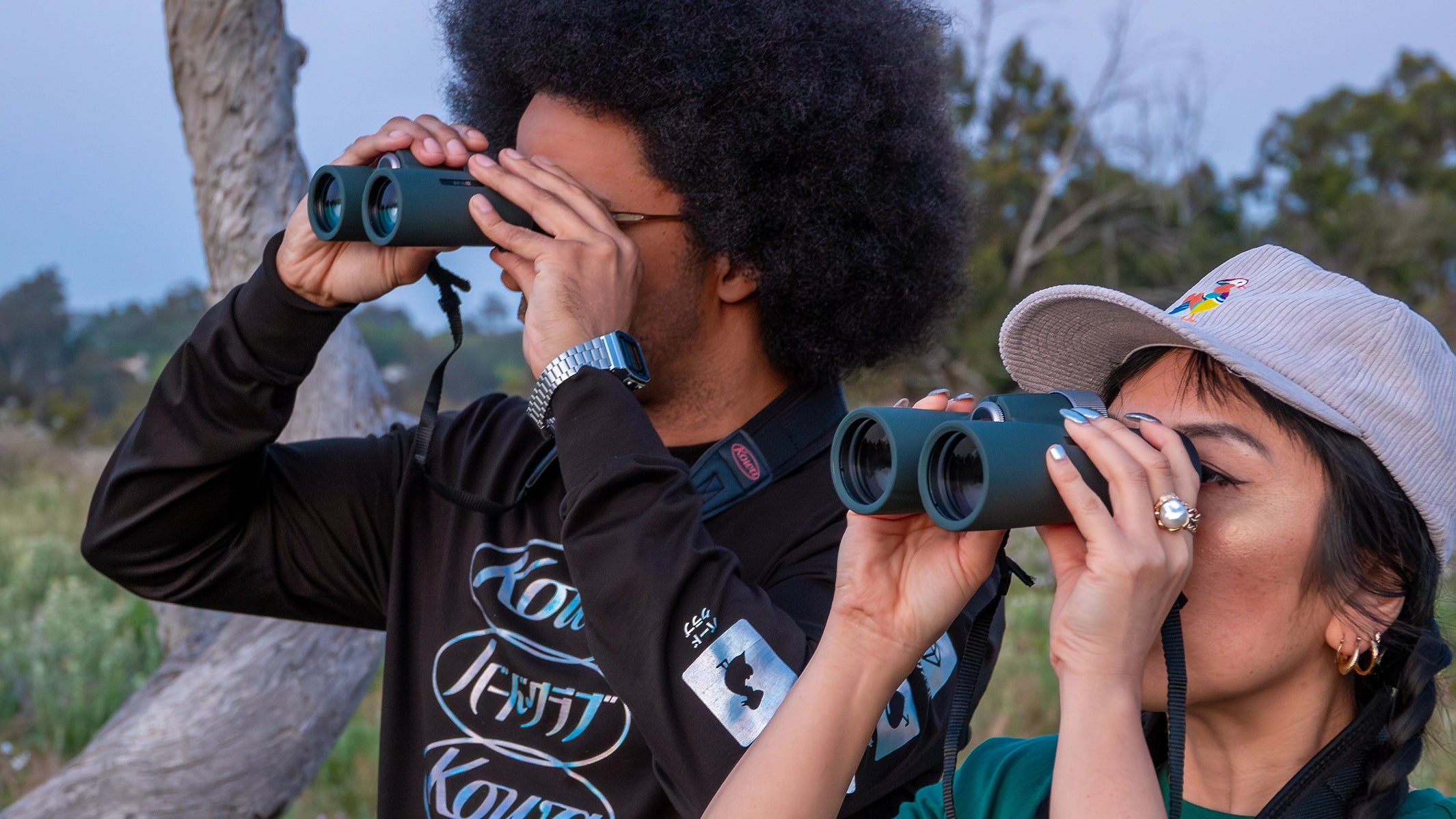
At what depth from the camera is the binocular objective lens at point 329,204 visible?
80.8 inches

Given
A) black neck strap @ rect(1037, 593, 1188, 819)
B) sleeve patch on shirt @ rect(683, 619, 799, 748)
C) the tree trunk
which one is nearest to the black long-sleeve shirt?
sleeve patch on shirt @ rect(683, 619, 799, 748)

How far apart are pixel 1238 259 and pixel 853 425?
2.18 ft

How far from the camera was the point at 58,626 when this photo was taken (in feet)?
16.6

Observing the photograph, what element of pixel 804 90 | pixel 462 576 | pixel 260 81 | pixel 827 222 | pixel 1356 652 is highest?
pixel 260 81

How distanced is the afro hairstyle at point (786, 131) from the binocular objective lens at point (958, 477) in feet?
3.08

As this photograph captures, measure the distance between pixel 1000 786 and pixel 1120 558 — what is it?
2.09 ft

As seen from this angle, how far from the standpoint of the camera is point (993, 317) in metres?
14.9

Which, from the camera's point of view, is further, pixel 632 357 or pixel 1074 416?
pixel 632 357

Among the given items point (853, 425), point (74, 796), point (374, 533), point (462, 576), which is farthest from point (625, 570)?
point (74, 796)

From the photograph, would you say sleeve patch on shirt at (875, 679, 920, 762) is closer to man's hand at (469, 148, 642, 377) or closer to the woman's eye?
the woman's eye

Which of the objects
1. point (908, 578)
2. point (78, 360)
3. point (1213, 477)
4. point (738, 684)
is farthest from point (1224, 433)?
point (78, 360)

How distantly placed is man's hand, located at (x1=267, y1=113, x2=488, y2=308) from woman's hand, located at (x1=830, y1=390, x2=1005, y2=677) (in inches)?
36.3

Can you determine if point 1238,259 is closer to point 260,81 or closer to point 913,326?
point 913,326

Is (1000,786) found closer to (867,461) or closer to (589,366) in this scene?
(867,461)
